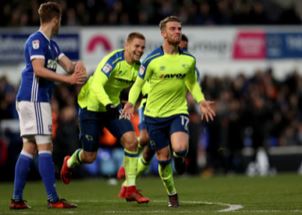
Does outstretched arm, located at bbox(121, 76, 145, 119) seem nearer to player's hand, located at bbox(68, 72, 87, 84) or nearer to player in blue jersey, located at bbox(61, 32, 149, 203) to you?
player in blue jersey, located at bbox(61, 32, 149, 203)

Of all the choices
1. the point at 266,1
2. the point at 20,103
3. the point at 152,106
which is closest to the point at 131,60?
the point at 152,106

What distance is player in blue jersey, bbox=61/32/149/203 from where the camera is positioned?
12.8 m

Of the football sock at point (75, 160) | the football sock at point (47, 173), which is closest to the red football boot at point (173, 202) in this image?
the football sock at point (47, 173)

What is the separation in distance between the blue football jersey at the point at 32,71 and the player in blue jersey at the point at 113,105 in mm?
1012

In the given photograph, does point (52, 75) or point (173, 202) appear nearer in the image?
point (52, 75)

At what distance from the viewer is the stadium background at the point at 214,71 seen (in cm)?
2273

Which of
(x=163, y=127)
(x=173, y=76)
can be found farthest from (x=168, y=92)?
(x=163, y=127)

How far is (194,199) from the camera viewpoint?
13.7 m

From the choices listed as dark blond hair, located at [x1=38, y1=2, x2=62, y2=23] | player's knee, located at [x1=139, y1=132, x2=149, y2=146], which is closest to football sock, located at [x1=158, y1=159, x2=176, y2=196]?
dark blond hair, located at [x1=38, y1=2, x2=62, y2=23]

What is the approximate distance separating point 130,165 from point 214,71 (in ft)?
47.9

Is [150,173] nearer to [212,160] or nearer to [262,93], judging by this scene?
[212,160]

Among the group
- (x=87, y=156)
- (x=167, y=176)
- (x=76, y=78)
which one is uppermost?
(x=76, y=78)

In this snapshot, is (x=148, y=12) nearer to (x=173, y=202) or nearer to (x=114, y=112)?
(x=114, y=112)

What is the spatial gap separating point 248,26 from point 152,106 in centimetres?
1535
